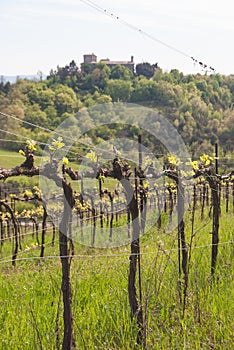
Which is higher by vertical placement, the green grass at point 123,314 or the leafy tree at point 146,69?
the leafy tree at point 146,69

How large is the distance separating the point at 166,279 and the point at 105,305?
1.05 meters

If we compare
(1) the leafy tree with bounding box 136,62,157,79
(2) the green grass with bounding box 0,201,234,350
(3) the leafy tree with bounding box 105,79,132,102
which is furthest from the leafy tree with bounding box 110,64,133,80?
(2) the green grass with bounding box 0,201,234,350

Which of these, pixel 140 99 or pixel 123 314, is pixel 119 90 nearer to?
pixel 140 99

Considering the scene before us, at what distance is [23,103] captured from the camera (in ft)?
198

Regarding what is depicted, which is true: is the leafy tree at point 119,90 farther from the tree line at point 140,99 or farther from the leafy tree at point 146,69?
the leafy tree at point 146,69

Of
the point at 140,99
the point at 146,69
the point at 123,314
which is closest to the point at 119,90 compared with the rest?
the point at 140,99

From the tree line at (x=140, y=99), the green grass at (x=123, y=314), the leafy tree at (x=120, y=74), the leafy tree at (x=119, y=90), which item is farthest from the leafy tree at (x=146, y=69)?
the green grass at (x=123, y=314)

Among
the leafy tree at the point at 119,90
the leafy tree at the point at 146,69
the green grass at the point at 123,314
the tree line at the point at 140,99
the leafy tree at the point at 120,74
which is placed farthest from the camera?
the leafy tree at the point at 146,69

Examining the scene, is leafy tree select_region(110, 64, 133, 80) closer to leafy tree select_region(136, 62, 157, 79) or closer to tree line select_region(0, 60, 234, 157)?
tree line select_region(0, 60, 234, 157)

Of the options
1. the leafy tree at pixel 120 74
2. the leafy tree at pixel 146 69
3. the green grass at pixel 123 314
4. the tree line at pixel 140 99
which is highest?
the leafy tree at pixel 146 69

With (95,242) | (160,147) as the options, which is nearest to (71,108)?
(160,147)

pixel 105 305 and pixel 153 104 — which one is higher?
pixel 153 104

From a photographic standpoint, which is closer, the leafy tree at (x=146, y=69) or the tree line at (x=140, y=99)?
the tree line at (x=140, y=99)

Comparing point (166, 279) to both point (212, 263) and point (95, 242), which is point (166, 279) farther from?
point (95, 242)
